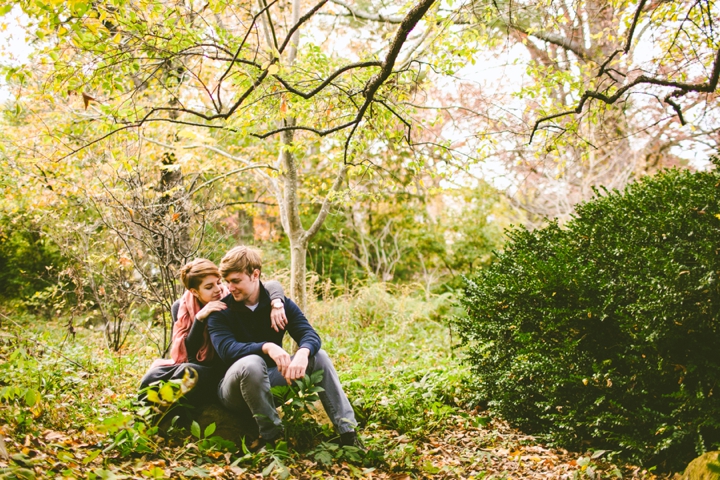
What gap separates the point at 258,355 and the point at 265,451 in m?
0.66

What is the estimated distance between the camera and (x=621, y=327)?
318 cm

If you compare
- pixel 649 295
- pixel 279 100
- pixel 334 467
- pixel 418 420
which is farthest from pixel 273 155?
pixel 649 295

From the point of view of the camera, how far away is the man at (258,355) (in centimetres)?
339

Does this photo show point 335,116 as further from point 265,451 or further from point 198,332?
point 265,451

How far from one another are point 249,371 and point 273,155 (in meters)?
5.61

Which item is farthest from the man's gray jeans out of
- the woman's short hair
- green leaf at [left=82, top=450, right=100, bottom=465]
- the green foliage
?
the green foliage

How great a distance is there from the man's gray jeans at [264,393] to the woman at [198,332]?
0.53 feet

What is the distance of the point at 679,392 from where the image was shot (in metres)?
2.86

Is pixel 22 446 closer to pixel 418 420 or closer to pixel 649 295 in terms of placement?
pixel 418 420

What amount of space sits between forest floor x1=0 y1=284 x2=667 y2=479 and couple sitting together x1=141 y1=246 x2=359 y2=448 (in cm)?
24

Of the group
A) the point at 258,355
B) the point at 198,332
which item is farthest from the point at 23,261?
the point at 258,355

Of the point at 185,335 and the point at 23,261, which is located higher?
the point at 23,261

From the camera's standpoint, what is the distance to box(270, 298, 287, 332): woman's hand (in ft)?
12.4

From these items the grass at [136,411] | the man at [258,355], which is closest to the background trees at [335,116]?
the man at [258,355]
